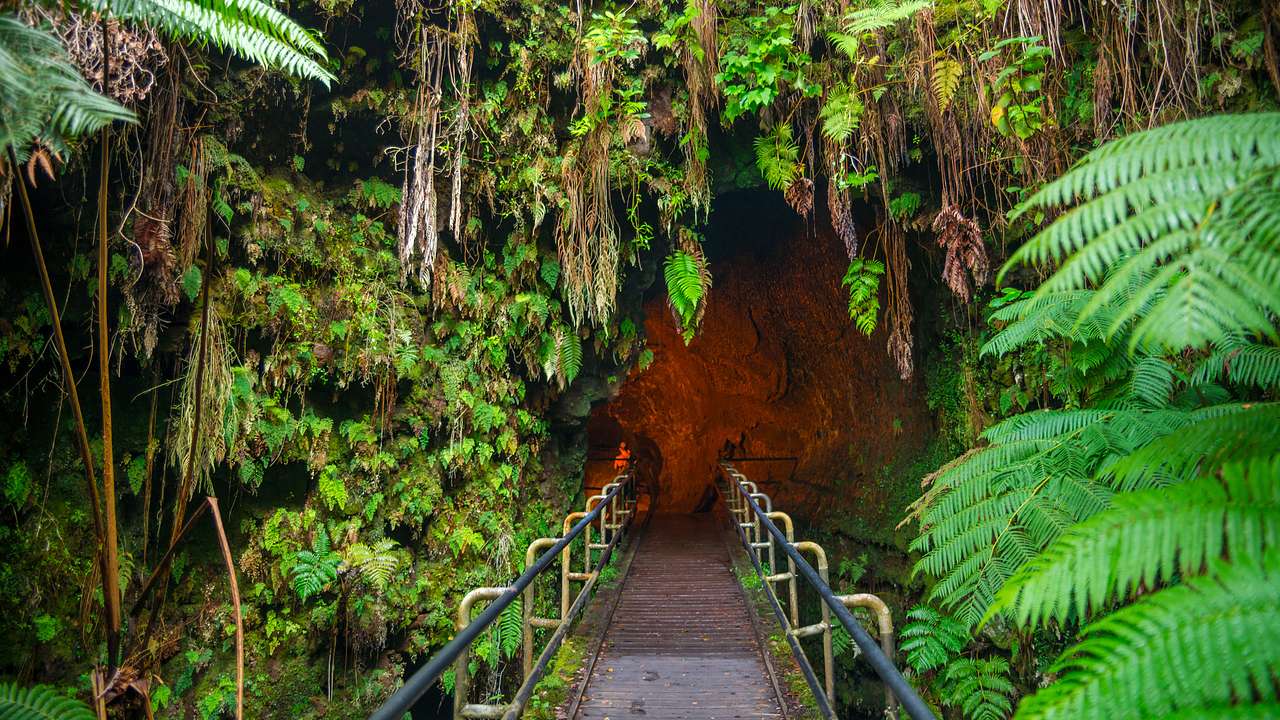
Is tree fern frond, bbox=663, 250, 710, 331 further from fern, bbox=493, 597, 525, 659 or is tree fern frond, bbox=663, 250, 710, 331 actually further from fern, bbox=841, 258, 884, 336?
fern, bbox=493, 597, 525, 659

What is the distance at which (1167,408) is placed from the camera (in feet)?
10.6

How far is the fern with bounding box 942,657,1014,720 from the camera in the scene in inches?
178

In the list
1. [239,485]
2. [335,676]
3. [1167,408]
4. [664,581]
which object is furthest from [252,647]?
[1167,408]

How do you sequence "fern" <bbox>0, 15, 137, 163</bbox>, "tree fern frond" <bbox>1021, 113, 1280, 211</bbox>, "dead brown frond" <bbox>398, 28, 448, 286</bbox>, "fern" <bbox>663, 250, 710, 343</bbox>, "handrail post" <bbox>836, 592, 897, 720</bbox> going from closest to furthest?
"tree fern frond" <bbox>1021, 113, 1280, 211</bbox> < "fern" <bbox>0, 15, 137, 163</bbox> < "handrail post" <bbox>836, 592, 897, 720</bbox> < "dead brown frond" <bbox>398, 28, 448, 286</bbox> < "fern" <bbox>663, 250, 710, 343</bbox>

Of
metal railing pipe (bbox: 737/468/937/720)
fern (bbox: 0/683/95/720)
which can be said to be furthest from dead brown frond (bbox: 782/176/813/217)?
fern (bbox: 0/683/95/720)

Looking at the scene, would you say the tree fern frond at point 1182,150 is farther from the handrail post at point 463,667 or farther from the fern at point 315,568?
the fern at point 315,568

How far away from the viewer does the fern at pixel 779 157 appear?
6.03 metres

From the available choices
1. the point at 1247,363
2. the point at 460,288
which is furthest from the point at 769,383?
A: the point at 1247,363

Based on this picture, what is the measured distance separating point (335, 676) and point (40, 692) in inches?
133

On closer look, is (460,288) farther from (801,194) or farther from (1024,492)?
(1024,492)

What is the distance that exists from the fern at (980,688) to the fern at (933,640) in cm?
12

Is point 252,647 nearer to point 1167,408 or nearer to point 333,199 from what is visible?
point 333,199

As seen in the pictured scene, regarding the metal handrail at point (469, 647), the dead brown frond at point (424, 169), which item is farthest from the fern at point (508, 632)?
the dead brown frond at point (424, 169)

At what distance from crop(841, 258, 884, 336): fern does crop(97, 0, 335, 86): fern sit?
5102mm
